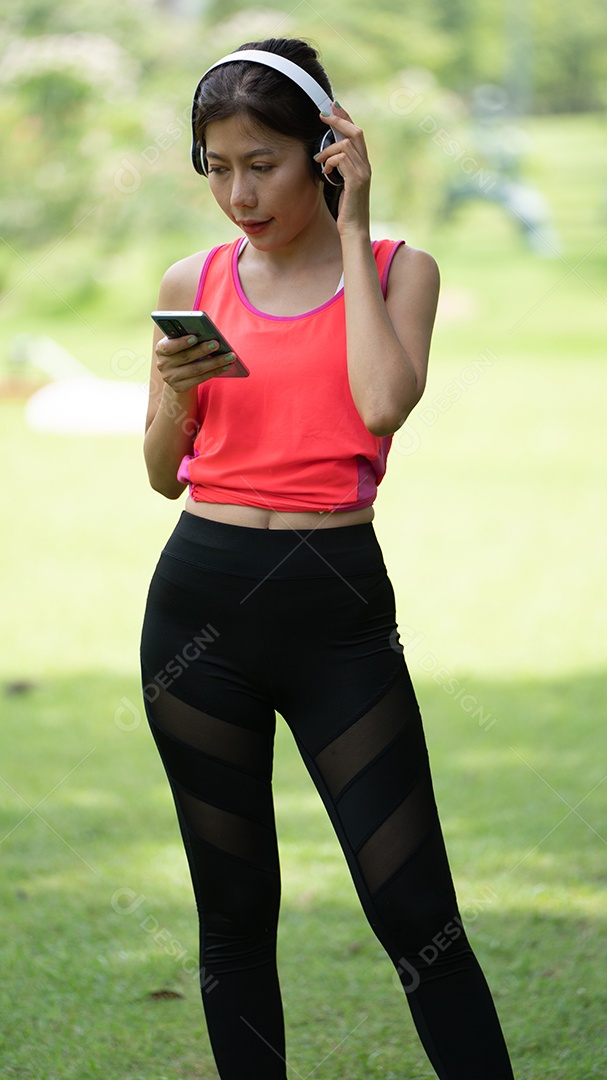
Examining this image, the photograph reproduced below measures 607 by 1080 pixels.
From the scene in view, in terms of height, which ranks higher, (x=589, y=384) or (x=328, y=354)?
(x=589, y=384)

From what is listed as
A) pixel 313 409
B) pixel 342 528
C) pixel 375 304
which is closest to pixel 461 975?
pixel 342 528

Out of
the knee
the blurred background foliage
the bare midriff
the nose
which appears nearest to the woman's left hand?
the nose

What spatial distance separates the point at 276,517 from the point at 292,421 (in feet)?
0.48

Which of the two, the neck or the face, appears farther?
the neck

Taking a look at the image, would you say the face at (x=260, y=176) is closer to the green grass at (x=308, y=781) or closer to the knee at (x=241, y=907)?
the knee at (x=241, y=907)

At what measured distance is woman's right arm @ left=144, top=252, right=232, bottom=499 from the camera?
202 centimetres

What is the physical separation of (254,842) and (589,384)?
521 inches

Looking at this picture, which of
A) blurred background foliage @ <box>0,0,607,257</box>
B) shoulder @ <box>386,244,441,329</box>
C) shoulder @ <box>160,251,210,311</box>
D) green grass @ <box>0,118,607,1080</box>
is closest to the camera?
shoulder @ <box>386,244,441,329</box>

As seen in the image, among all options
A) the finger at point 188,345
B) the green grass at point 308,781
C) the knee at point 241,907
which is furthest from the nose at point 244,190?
the green grass at point 308,781

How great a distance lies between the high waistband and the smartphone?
0.81 ft

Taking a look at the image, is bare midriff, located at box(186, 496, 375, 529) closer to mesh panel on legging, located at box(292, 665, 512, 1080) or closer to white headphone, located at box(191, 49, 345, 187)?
mesh panel on legging, located at box(292, 665, 512, 1080)

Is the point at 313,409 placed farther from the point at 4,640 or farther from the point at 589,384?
the point at 589,384

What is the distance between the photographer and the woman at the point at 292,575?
1.96m

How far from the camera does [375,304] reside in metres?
1.95
